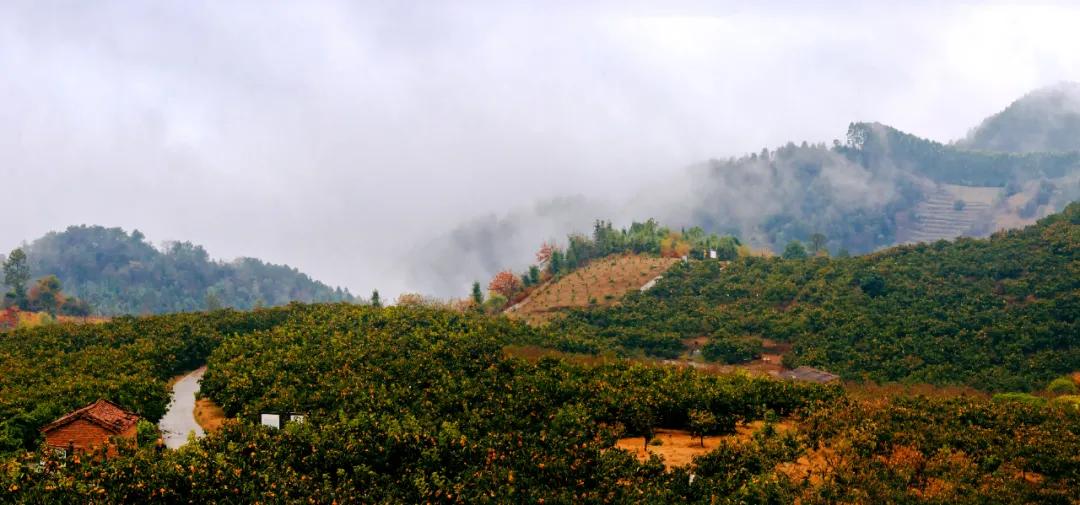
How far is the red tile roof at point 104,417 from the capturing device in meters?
22.2

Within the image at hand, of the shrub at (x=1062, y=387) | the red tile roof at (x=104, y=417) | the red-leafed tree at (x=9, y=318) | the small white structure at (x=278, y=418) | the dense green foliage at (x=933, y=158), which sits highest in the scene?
the dense green foliage at (x=933, y=158)

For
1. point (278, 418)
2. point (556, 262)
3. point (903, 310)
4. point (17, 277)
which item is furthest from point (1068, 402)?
point (17, 277)

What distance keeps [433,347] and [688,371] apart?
10.9 metres

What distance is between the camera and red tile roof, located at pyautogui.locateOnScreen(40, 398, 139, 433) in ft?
72.7

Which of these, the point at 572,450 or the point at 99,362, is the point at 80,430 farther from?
the point at 572,450

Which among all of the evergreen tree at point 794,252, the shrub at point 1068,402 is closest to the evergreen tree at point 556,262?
the evergreen tree at point 794,252

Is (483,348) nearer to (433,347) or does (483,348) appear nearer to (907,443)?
(433,347)

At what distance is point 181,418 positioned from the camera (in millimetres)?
29938

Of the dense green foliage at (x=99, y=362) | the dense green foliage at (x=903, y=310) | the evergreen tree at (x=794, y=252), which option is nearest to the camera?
the dense green foliage at (x=99, y=362)

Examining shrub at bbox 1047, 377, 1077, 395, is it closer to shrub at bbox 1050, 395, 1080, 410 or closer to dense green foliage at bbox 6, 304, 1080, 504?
shrub at bbox 1050, 395, 1080, 410

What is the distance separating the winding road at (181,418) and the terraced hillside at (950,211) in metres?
164

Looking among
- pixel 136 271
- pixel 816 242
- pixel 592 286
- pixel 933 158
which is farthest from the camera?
pixel 933 158

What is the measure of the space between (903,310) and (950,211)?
150040mm

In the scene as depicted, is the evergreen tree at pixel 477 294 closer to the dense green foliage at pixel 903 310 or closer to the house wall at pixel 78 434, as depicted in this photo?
the dense green foliage at pixel 903 310
